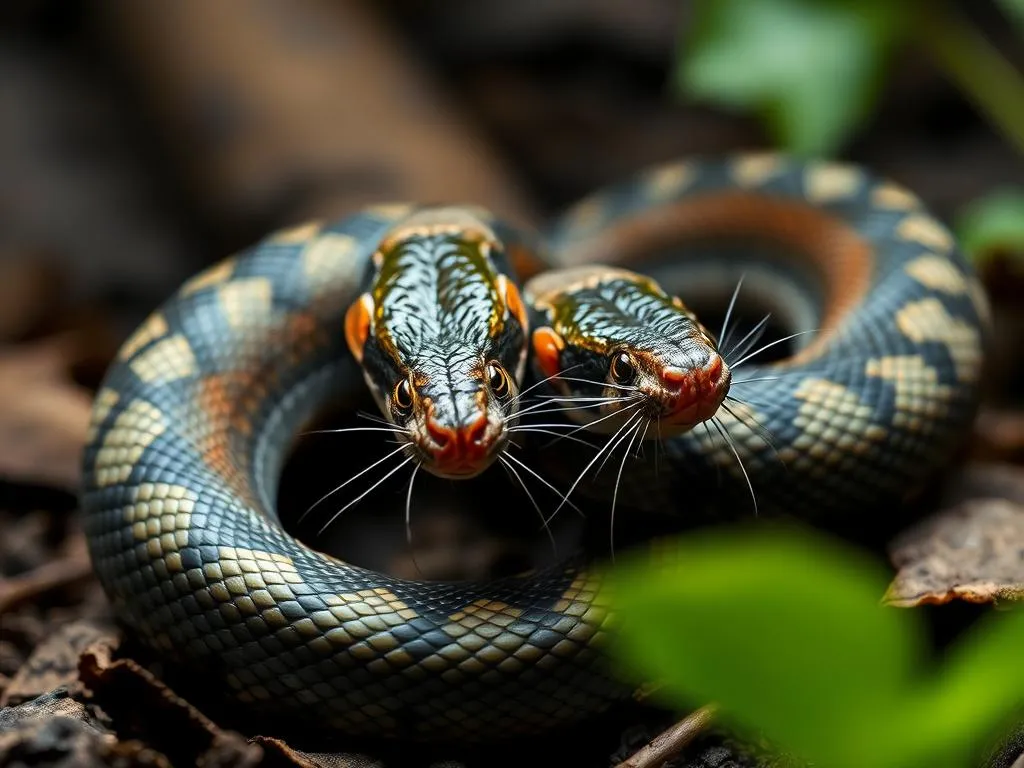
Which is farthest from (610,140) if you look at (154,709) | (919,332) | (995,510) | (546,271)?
(154,709)

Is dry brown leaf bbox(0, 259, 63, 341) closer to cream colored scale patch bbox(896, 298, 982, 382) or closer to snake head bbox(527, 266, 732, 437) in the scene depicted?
snake head bbox(527, 266, 732, 437)

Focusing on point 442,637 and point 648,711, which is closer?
point 442,637

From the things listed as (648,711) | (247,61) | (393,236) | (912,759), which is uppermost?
(247,61)

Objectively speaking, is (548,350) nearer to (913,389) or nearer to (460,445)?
(460,445)

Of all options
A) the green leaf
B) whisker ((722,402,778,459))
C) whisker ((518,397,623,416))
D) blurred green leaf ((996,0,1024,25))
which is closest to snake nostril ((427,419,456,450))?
whisker ((518,397,623,416))

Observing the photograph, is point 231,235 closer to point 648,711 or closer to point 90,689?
point 90,689

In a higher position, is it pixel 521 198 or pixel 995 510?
pixel 521 198

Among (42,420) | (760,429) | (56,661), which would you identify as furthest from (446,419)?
(42,420)

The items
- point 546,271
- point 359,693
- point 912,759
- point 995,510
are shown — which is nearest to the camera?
point 912,759

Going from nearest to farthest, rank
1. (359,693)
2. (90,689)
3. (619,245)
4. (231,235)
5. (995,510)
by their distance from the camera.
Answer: (359,693) < (90,689) < (995,510) < (619,245) < (231,235)
